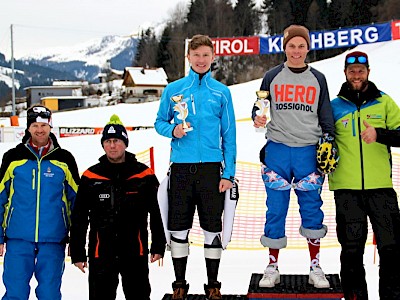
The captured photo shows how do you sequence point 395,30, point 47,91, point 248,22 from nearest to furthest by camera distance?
point 395,30, point 248,22, point 47,91

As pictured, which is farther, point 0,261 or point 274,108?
point 0,261

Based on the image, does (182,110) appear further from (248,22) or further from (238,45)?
(248,22)

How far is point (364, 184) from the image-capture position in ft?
13.4

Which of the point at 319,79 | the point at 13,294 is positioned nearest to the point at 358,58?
the point at 319,79

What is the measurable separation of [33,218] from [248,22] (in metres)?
61.4

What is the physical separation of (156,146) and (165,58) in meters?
53.3

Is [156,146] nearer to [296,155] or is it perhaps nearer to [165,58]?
[296,155]

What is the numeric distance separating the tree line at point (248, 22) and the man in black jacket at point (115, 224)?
45.9 m

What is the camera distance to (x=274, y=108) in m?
4.27

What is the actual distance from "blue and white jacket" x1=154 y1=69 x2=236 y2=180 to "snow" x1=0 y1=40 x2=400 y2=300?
6.10 ft

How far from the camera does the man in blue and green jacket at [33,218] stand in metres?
4.10

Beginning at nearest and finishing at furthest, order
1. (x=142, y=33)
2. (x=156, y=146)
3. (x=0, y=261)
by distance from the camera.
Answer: (x=0, y=261) < (x=156, y=146) < (x=142, y=33)

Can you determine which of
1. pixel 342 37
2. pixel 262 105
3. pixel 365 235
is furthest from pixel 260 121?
pixel 342 37

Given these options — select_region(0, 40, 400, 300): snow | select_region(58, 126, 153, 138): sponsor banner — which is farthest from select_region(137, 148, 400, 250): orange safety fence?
select_region(58, 126, 153, 138): sponsor banner
